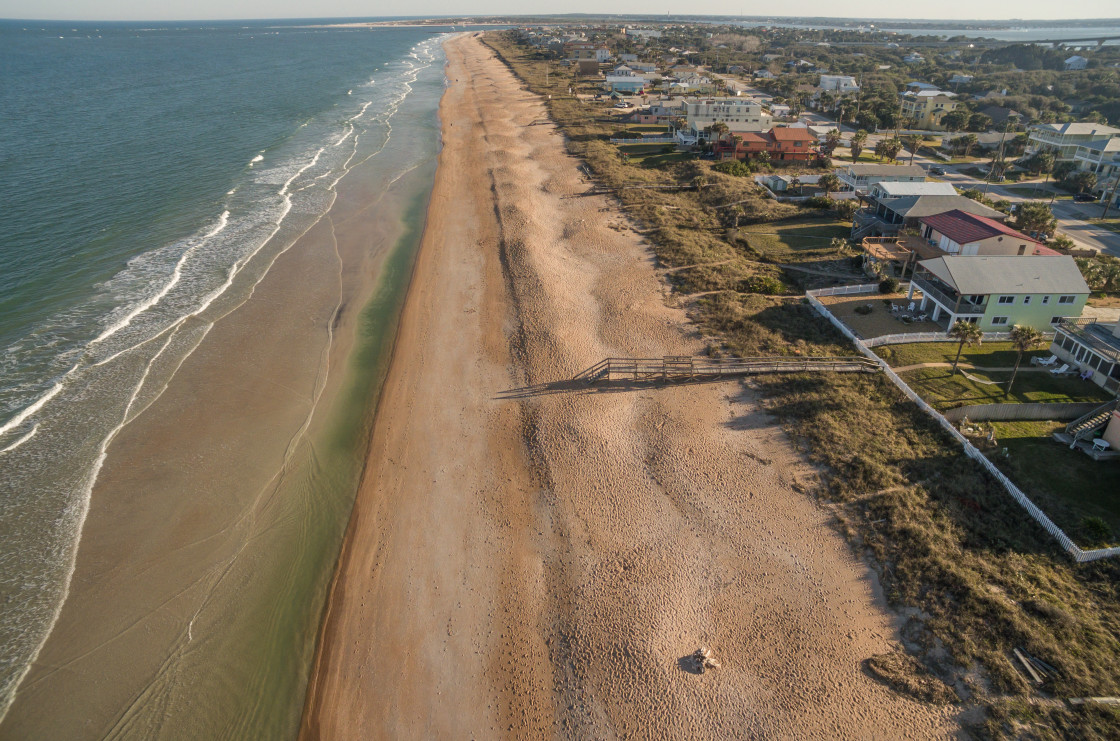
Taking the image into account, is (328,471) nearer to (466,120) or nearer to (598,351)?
(598,351)

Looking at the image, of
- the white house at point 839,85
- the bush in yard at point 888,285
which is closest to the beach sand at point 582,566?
the bush in yard at point 888,285

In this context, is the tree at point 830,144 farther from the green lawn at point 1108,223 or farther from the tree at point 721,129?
the green lawn at point 1108,223

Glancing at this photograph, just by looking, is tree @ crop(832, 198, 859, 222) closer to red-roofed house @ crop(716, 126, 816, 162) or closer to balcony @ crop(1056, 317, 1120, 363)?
red-roofed house @ crop(716, 126, 816, 162)

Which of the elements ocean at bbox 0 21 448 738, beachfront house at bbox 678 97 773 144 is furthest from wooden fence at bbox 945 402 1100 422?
beachfront house at bbox 678 97 773 144

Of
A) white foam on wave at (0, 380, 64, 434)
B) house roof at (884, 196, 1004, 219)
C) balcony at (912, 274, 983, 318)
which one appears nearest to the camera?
white foam on wave at (0, 380, 64, 434)

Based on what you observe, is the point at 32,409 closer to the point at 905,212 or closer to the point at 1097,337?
the point at 1097,337

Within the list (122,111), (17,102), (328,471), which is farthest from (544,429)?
(17,102)
